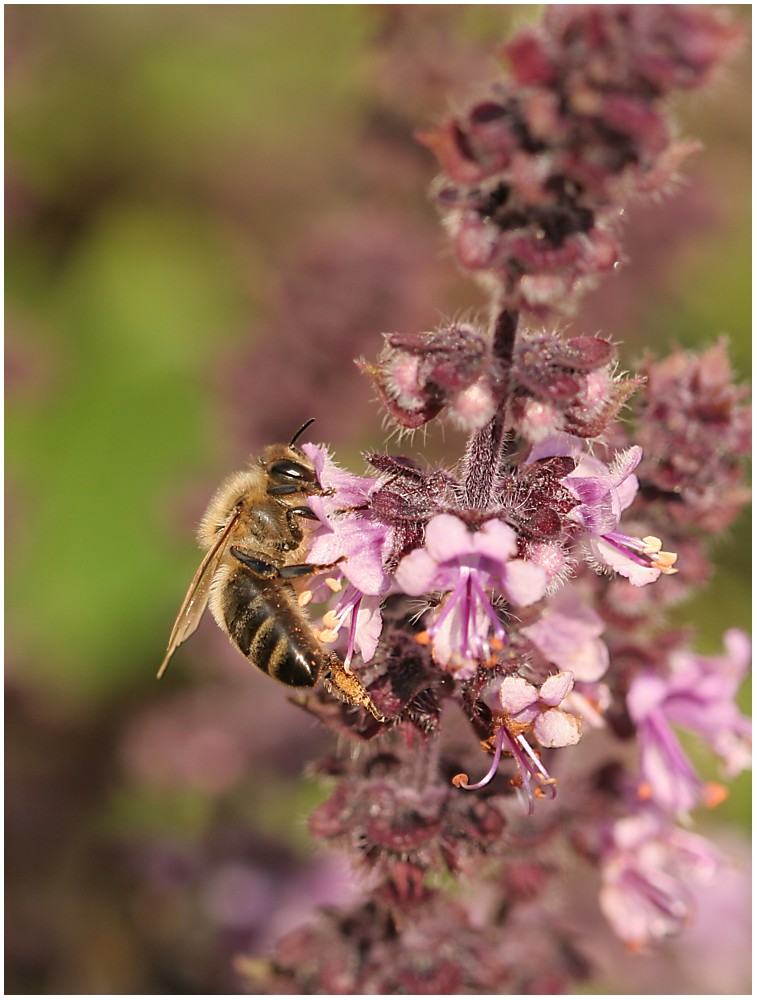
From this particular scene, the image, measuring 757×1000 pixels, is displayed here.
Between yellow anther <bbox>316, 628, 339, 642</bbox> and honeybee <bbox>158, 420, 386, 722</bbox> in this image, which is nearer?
yellow anther <bbox>316, 628, 339, 642</bbox>

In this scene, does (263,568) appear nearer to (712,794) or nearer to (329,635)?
(329,635)

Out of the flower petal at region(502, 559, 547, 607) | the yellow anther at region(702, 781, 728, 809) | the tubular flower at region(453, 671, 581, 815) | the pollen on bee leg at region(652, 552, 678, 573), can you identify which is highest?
the pollen on bee leg at region(652, 552, 678, 573)

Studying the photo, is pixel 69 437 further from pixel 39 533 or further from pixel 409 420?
pixel 409 420

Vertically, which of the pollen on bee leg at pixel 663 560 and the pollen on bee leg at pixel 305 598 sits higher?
the pollen on bee leg at pixel 663 560

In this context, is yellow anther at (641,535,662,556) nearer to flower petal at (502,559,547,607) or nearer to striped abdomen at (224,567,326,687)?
flower petal at (502,559,547,607)

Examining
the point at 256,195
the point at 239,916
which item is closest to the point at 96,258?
the point at 256,195

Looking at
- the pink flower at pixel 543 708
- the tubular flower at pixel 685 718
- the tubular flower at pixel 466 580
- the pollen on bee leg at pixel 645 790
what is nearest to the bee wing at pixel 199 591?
the tubular flower at pixel 466 580

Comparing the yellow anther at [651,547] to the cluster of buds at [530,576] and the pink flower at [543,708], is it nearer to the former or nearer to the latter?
the cluster of buds at [530,576]

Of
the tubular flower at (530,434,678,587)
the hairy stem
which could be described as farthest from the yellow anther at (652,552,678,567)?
the hairy stem

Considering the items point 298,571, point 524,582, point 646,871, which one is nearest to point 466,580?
point 524,582
